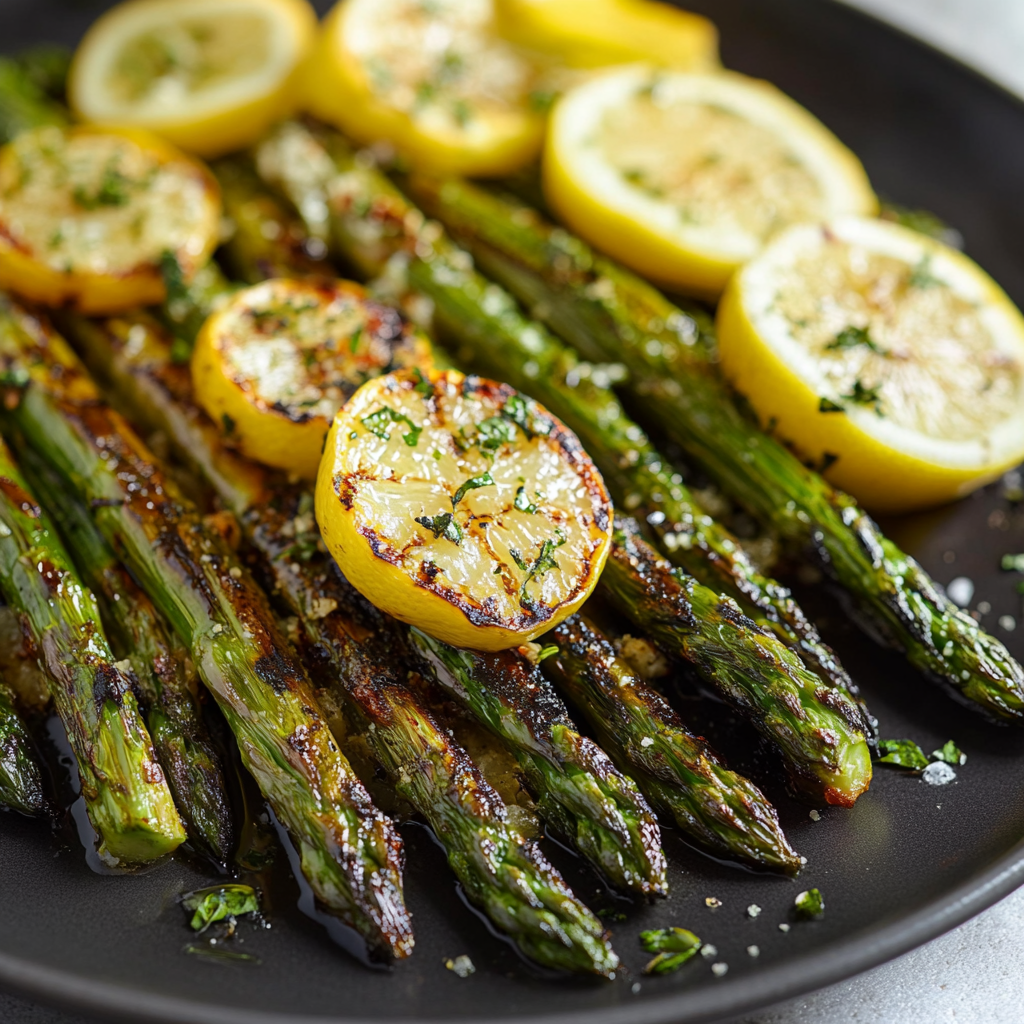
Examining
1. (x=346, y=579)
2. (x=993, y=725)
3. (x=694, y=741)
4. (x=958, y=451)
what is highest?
(x=958, y=451)

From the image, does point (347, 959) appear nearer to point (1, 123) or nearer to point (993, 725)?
point (993, 725)

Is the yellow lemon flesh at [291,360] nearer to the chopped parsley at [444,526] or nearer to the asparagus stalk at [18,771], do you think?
the chopped parsley at [444,526]

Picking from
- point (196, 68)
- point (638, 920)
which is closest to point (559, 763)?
point (638, 920)

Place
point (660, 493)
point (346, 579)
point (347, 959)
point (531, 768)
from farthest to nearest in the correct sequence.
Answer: point (660, 493)
point (346, 579)
point (531, 768)
point (347, 959)

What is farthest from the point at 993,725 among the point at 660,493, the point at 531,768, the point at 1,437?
the point at 1,437

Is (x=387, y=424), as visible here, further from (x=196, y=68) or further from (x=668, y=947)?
(x=196, y=68)
